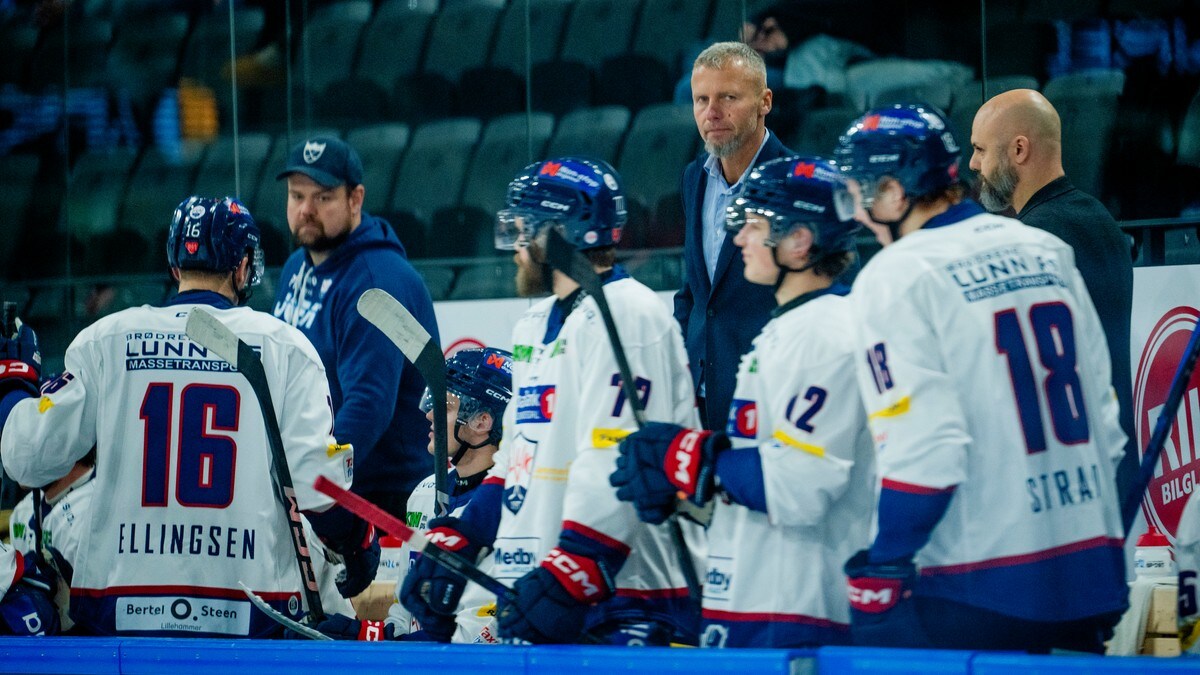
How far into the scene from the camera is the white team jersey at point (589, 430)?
2344mm

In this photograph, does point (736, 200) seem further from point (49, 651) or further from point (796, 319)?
point (49, 651)

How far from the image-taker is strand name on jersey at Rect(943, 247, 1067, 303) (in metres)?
2.10

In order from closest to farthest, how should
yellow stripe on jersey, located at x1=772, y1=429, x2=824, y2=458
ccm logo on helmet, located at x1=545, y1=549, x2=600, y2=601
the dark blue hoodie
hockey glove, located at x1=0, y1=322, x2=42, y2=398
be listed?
1. yellow stripe on jersey, located at x1=772, y1=429, x2=824, y2=458
2. ccm logo on helmet, located at x1=545, y1=549, x2=600, y2=601
3. hockey glove, located at x1=0, y1=322, x2=42, y2=398
4. the dark blue hoodie

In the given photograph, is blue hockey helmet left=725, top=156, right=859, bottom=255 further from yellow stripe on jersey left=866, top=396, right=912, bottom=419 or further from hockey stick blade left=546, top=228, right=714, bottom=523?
yellow stripe on jersey left=866, top=396, right=912, bottom=419

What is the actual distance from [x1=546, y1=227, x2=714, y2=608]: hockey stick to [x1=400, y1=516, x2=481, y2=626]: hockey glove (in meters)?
0.40

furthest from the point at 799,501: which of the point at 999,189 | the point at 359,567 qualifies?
the point at 999,189

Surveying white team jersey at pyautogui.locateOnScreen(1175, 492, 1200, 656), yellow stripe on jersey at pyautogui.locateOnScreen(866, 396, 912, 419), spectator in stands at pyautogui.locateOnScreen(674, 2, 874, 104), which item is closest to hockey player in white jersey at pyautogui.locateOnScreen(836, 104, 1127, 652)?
yellow stripe on jersey at pyautogui.locateOnScreen(866, 396, 912, 419)

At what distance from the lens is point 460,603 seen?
2.88m

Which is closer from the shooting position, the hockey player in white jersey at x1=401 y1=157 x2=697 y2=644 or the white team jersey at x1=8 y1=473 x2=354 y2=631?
the hockey player in white jersey at x1=401 y1=157 x2=697 y2=644

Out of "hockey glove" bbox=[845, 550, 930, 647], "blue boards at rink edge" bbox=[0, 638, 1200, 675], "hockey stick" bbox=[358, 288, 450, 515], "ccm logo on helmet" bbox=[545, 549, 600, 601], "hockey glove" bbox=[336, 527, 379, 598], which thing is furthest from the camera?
"hockey glove" bbox=[336, 527, 379, 598]

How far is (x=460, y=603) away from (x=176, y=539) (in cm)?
56

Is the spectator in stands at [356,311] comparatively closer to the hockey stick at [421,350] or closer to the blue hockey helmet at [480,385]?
the blue hockey helmet at [480,385]

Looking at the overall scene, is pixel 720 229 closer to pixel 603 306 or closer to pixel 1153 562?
pixel 603 306

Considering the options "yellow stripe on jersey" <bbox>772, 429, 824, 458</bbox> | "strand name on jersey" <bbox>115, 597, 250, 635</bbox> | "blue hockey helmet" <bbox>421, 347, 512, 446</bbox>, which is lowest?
"strand name on jersey" <bbox>115, 597, 250, 635</bbox>
